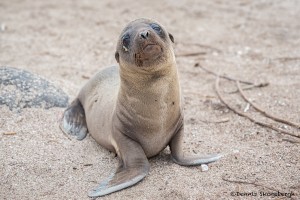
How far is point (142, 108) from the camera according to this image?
335 cm

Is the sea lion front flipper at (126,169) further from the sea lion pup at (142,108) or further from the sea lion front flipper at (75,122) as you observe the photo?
the sea lion front flipper at (75,122)

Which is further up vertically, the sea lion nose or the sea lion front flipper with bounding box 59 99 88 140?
the sea lion nose

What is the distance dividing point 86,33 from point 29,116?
9.90 feet

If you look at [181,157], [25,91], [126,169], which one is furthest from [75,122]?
[181,157]

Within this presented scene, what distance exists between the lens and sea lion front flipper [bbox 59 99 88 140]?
410 centimetres

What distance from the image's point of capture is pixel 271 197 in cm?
296

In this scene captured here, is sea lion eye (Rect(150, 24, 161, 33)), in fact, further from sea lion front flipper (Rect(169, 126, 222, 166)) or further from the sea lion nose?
sea lion front flipper (Rect(169, 126, 222, 166))

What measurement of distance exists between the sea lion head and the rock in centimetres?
133

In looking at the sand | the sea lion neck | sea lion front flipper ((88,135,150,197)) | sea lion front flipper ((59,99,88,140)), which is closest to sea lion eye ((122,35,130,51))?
the sea lion neck

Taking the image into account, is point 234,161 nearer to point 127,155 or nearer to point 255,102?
point 127,155

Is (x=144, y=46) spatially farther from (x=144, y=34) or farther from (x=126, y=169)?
(x=126, y=169)

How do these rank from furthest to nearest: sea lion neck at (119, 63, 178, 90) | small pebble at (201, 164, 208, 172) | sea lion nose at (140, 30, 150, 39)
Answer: small pebble at (201, 164, 208, 172) < sea lion neck at (119, 63, 178, 90) < sea lion nose at (140, 30, 150, 39)

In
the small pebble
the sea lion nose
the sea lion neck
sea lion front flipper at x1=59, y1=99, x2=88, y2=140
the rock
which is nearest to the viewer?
the sea lion nose

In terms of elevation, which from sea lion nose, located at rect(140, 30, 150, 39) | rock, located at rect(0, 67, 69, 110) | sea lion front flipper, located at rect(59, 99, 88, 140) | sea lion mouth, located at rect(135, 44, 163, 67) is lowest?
sea lion front flipper, located at rect(59, 99, 88, 140)
